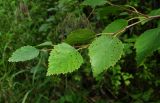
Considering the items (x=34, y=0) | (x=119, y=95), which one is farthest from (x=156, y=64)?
(x=34, y=0)

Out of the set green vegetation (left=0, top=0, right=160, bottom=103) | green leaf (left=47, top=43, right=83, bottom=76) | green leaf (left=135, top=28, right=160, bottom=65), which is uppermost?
green leaf (left=47, top=43, right=83, bottom=76)

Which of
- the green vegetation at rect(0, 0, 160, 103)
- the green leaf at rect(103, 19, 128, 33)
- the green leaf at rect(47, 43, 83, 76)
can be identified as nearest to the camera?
the green leaf at rect(47, 43, 83, 76)

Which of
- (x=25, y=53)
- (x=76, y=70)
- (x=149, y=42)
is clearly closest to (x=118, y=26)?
(x=149, y=42)

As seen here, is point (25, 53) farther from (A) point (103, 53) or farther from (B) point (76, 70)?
(B) point (76, 70)

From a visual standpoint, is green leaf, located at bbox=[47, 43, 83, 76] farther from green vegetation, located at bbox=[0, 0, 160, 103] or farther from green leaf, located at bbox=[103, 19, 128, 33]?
green vegetation, located at bbox=[0, 0, 160, 103]

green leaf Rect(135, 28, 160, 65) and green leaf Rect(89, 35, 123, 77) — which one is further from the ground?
green leaf Rect(89, 35, 123, 77)

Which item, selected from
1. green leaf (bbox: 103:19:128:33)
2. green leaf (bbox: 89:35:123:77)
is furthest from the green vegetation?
green leaf (bbox: 89:35:123:77)

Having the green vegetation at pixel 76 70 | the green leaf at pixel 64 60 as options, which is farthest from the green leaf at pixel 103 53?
the green vegetation at pixel 76 70
